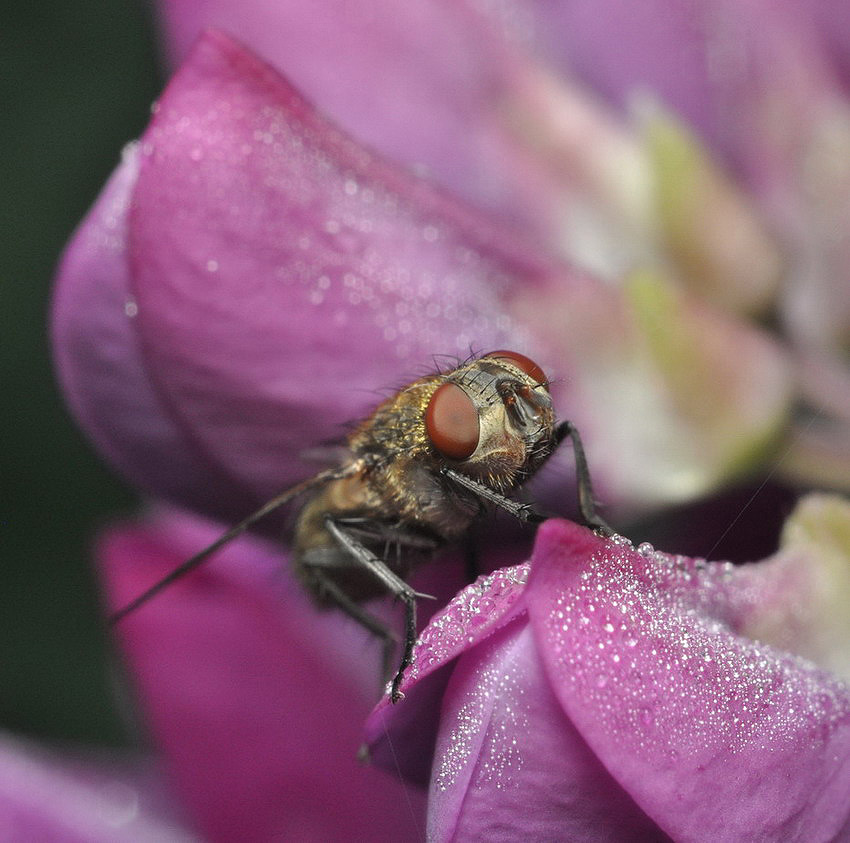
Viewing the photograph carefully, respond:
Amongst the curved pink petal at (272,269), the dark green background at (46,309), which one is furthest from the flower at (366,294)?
the dark green background at (46,309)

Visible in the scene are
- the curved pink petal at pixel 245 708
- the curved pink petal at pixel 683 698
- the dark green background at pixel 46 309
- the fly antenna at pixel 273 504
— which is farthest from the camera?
the dark green background at pixel 46 309

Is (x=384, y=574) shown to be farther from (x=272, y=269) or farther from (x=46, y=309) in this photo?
(x=46, y=309)

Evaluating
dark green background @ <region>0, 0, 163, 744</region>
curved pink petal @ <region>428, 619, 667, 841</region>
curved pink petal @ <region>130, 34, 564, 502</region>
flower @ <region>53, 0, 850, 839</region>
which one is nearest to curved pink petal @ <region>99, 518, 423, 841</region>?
flower @ <region>53, 0, 850, 839</region>

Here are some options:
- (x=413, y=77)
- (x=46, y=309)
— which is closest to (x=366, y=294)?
(x=413, y=77)

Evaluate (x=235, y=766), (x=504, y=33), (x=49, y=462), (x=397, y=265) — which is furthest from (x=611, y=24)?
(x=49, y=462)

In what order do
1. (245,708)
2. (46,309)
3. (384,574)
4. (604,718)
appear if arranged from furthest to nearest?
1. (46,309)
2. (245,708)
3. (384,574)
4. (604,718)

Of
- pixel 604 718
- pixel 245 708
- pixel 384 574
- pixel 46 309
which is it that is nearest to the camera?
pixel 604 718

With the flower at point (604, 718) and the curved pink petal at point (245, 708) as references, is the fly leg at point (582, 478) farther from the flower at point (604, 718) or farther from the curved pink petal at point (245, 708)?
the curved pink petal at point (245, 708)
